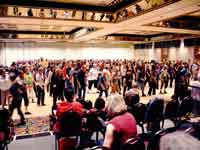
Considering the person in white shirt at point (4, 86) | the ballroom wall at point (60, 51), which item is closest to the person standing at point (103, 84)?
the person in white shirt at point (4, 86)

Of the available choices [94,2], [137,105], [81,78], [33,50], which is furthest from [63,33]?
[137,105]

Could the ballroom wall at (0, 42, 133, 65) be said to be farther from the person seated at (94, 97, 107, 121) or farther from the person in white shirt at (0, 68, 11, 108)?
the person seated at (94, 97, 107, 121)

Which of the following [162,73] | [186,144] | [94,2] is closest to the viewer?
[186,144]

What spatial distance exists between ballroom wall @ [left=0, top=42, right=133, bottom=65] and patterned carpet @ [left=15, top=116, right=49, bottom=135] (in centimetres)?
1684

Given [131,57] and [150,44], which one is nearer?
[150,44]

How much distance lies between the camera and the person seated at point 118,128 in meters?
2.68

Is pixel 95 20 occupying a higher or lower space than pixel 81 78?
higher

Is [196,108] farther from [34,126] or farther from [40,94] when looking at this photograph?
[40,94]

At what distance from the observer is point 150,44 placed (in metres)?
24.2

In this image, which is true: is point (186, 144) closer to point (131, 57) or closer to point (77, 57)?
point (77, 57)

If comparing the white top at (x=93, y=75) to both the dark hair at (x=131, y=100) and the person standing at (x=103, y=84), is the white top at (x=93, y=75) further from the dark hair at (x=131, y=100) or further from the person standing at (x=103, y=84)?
the dark hair at (x=131, y=100)

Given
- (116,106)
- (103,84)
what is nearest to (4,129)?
(116,106)

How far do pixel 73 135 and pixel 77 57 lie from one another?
21609 mm

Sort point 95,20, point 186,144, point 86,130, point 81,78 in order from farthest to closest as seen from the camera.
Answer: point 81,78 < point 95,20 < point 86,130 < point 186,144
